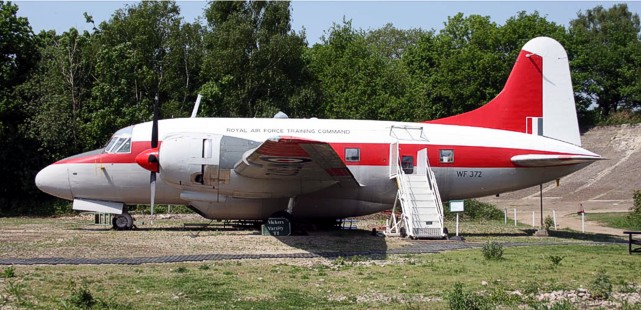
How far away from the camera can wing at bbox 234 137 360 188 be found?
17547mm

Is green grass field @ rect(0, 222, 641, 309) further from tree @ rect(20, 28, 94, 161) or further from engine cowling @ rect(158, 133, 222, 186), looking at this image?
tree @ rect(20, 28, 94, 161)

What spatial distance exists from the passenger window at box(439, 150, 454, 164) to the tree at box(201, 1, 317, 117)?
21664 millimetres

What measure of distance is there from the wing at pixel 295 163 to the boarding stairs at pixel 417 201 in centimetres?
144

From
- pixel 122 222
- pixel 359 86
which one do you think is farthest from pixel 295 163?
pixel 359 86

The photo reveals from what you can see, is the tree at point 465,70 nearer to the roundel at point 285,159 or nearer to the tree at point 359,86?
the tree at point 359,86

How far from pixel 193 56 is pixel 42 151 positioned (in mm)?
14215

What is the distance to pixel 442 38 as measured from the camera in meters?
68.5

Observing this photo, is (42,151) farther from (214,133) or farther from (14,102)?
(214,133)

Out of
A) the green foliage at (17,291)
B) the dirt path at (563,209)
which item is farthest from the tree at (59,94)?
the green foliage at (17,291)

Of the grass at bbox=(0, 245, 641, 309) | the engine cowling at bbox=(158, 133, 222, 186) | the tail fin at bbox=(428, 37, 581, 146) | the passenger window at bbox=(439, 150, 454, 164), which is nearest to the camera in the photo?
the grass at bbox=(0, 245, 641, 309)

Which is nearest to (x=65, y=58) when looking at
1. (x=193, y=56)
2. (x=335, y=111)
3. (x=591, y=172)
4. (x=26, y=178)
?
(x=26, y=178)

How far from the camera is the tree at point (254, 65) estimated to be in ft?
144

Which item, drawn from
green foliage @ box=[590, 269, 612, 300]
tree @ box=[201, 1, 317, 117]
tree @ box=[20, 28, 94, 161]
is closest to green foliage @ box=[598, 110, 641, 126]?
tree @ box=[201, 1, 317, 117]

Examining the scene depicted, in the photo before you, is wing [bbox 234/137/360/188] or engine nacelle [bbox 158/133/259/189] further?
engine nacelle [bbox 158/133/259/189]
